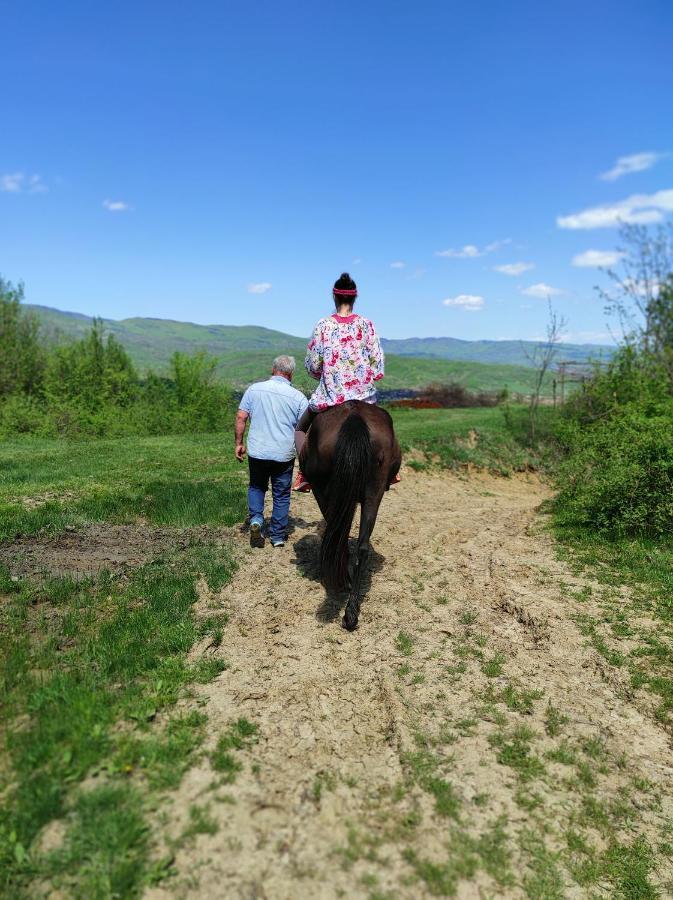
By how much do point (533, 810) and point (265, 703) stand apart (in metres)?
1.83

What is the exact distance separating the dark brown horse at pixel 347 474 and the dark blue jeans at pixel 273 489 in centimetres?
132

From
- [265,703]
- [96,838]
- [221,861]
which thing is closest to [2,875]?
[96,838]

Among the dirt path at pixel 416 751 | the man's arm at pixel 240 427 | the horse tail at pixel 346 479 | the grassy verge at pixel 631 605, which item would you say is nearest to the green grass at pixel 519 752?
the dirt path at pixel 416 751

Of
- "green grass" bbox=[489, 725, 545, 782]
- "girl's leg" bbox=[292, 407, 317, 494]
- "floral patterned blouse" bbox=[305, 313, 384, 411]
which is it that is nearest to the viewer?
"green grass" bbox=[489, 725, 545, 782]

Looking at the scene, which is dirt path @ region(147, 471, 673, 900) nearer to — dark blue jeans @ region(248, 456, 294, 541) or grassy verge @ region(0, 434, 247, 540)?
dark blue jeans @ region(248, 456, 294, 541)

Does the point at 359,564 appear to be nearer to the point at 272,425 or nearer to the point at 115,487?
the point at 272,425

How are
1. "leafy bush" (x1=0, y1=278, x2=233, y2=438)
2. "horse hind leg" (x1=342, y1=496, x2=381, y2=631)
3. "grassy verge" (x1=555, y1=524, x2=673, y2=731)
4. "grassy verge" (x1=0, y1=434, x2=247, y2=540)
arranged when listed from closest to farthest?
"grassy verge" (x1=555, y1=524, x2=673, y2=731) → "horse hind leg" (x1=342, y1=496, x2=381, y2=631) → "grassy verge" (x1=0, y1=434, x2=247, y2=540) → "leafy bush" (x1=0, y1=278, x2=233, y2=438)

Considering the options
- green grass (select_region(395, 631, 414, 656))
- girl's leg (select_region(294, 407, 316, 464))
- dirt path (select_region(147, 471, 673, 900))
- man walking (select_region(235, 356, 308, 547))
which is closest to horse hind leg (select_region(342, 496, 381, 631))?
dirt path (select_region(147, 471, 673, 900))

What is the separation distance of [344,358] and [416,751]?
3.71 metres

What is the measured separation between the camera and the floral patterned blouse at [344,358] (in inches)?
217

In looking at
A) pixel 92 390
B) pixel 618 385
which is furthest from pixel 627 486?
pixel 92 390

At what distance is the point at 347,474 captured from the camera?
479 centimetres

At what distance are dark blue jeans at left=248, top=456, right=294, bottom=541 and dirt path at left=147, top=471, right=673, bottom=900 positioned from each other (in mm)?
947

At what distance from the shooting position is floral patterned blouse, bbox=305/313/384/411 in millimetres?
5500
